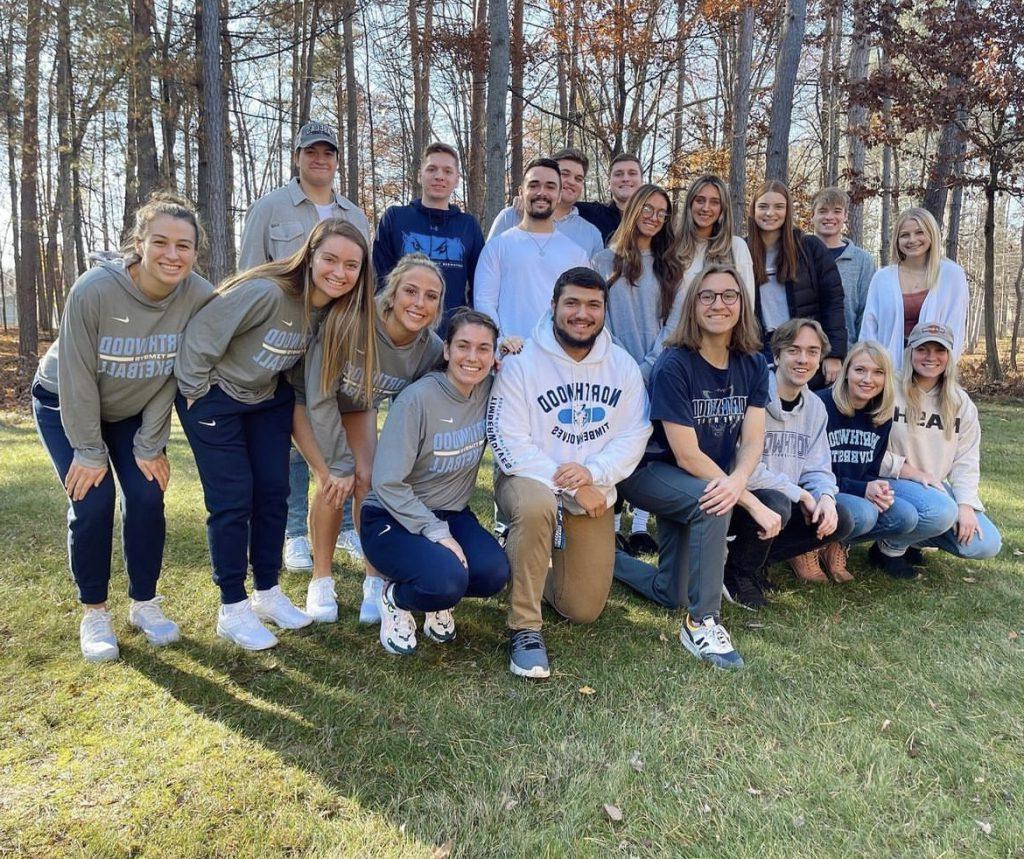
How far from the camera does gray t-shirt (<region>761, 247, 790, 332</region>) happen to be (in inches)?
185

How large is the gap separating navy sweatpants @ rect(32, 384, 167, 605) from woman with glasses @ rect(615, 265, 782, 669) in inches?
96.0

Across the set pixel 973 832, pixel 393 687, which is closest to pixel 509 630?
pixel 393 687

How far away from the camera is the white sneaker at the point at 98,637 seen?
3.28 meters

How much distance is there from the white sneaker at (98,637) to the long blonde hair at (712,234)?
366 cm

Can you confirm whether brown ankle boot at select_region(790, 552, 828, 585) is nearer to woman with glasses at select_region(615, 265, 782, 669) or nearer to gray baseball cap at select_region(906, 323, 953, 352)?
woman with glasses at select_region(615, 265, 782, 669)

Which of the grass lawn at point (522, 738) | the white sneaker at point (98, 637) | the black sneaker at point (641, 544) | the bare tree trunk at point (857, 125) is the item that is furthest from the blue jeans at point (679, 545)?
the bare tree trunk at point (857, 125)

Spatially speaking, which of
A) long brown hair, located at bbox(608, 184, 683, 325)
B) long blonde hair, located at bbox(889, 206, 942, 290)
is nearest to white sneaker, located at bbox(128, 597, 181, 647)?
long brown hair, located at bbox(608, 184, 683, 325)

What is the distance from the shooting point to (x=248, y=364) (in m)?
3.34

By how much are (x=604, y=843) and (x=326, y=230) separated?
8.99 ft

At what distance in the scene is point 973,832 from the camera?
229cm

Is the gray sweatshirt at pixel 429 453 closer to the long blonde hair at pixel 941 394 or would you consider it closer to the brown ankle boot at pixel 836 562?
the brown ankle boot at pixel 836 562

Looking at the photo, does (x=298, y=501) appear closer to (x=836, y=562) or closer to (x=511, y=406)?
(x=511, y=406)

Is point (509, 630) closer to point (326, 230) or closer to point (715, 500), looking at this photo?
point (715, 500)

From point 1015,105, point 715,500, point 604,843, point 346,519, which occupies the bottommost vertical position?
point 604,843
